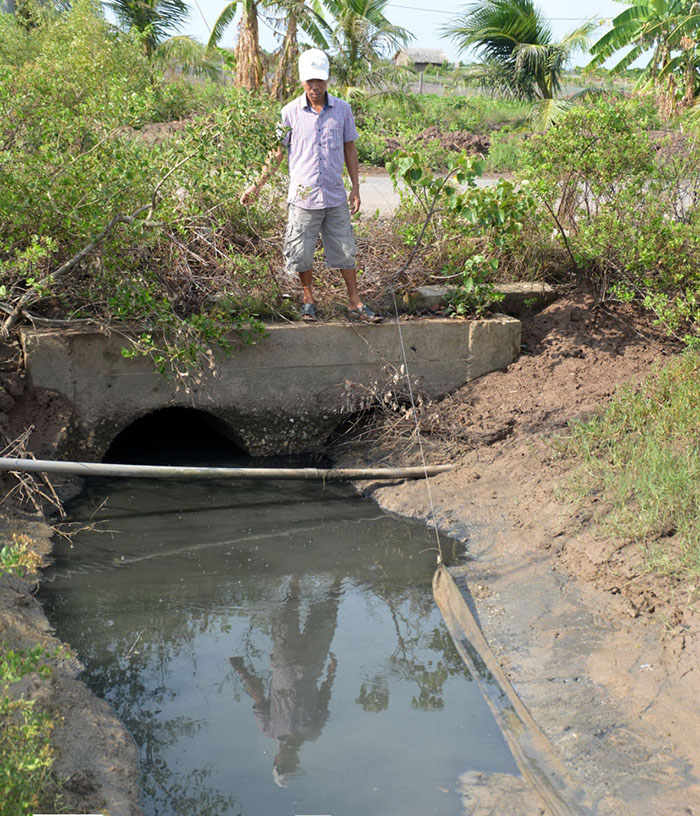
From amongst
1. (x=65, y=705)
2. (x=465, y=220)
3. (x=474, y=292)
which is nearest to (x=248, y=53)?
(x=465, y=220)

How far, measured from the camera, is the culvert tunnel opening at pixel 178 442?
22.4ft

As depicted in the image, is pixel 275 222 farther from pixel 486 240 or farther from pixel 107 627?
pixel 107 627

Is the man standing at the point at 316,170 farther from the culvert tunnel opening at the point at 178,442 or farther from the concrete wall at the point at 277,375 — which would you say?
the culvert tunnel opening at the point at 178,442

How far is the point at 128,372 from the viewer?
6340 millimetres

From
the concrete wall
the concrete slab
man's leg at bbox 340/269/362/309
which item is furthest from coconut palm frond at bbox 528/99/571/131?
man's leg at bbox 340/269/362/309

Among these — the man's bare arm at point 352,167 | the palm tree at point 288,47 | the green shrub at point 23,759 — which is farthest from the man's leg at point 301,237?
the palm tree at point 288,47

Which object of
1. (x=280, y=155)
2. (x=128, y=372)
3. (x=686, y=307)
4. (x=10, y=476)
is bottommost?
(x=10, y=476)

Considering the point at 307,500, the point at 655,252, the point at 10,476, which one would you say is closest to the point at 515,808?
the point at 307,500

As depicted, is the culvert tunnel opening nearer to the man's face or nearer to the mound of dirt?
the man's face

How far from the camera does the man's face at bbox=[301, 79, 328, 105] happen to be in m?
5.80

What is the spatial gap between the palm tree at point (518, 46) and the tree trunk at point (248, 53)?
19.6ft

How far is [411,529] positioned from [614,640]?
1939 mm

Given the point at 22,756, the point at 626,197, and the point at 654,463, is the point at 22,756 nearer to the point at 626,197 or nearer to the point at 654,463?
the point at 654,463

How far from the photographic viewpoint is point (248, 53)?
17.4 m
